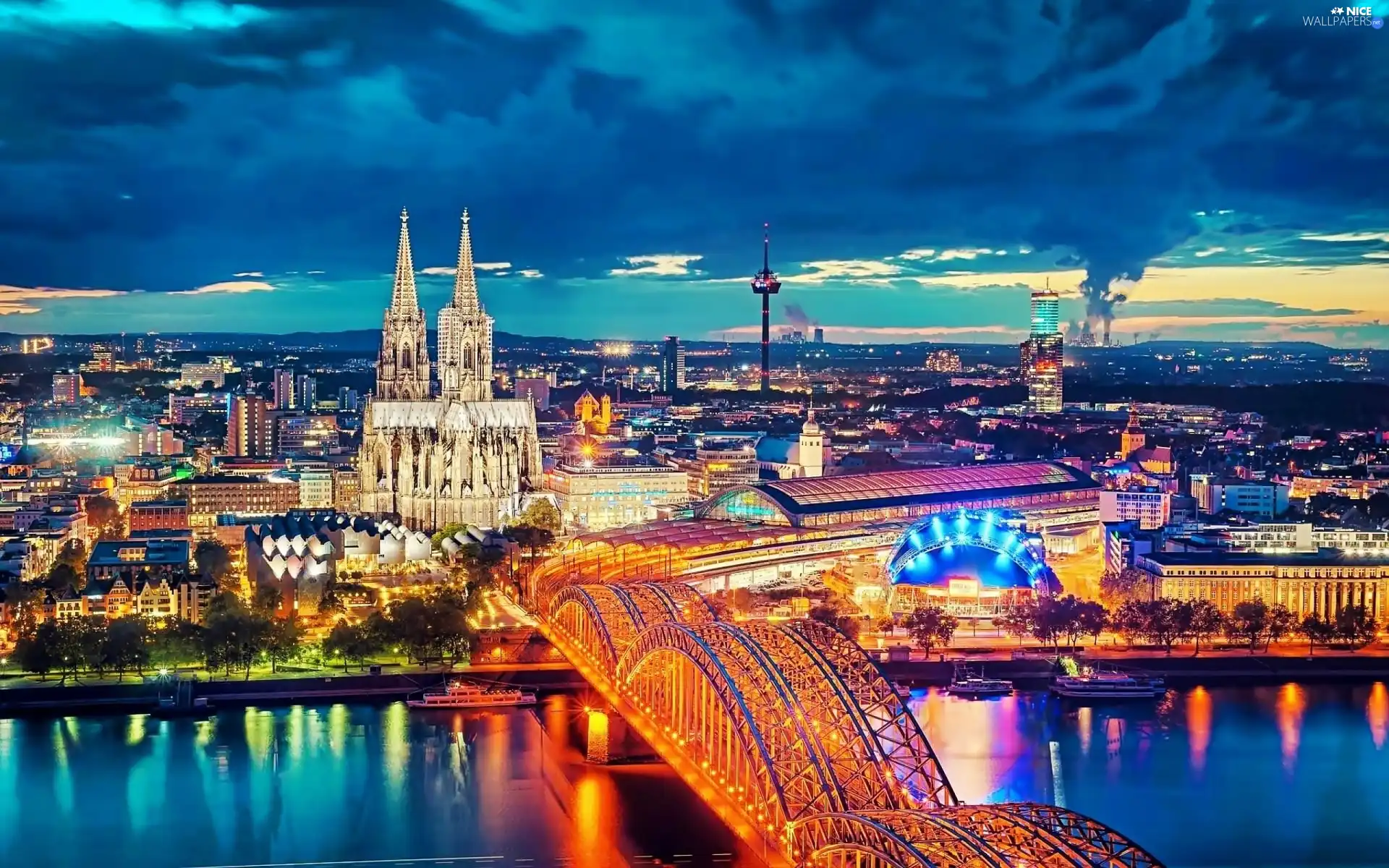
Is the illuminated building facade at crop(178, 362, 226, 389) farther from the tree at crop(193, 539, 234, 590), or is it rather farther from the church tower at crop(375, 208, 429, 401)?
the tree at crop(193, 539, 234, 590)

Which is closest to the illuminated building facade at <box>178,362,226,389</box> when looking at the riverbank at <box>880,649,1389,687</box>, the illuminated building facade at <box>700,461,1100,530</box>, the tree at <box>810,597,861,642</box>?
the illuminated building facade at <box>700,461,1100,530</box>

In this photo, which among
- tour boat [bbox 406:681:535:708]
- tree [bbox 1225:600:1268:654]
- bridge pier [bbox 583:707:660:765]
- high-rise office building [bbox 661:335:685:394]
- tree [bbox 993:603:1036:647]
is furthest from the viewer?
high-rise office building [bbox 661:335:685:394]

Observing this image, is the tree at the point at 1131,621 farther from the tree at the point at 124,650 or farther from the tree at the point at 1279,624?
the tree at the point at 124,650

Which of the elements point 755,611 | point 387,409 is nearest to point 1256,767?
point 755,611

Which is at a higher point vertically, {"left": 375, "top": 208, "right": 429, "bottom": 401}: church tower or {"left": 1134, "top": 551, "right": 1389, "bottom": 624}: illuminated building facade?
{"left": 375, "top": 208, "right": 429, "bottom": 401}: church tower

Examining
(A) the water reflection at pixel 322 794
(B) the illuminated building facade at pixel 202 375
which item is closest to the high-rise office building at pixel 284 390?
(B) the illuminated building facade at pixel 202 375

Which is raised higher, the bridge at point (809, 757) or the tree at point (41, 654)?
the bridge at point (809, 757)

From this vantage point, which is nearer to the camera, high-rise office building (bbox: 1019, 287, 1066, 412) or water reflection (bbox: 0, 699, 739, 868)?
water reflection (bbox: 0, 699, 739, 868)
